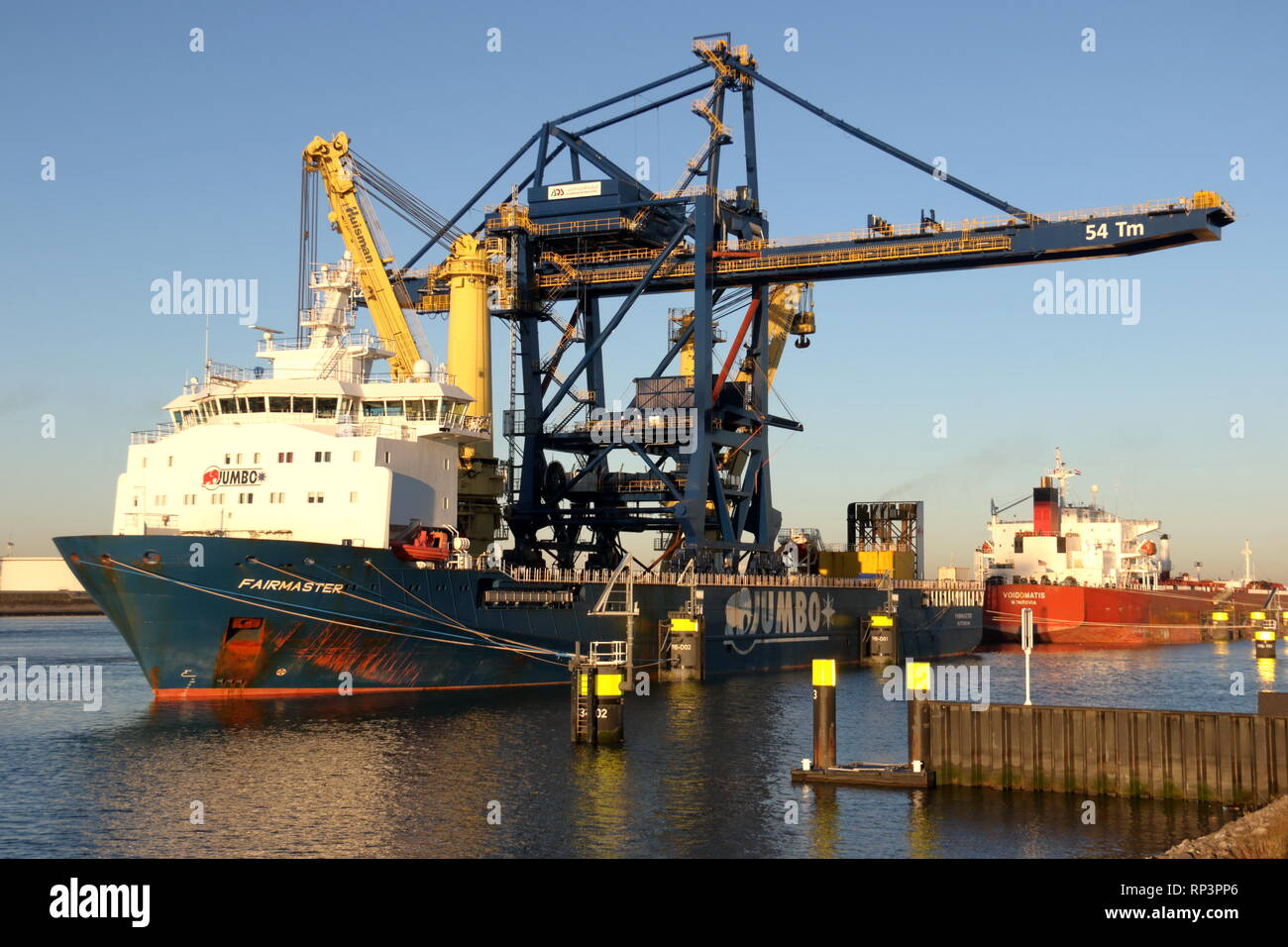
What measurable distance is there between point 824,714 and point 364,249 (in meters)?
34.9

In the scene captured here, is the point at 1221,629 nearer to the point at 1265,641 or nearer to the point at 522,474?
the point at 1265,641

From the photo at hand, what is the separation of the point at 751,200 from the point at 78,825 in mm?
43777

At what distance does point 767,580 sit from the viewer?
2283 inches

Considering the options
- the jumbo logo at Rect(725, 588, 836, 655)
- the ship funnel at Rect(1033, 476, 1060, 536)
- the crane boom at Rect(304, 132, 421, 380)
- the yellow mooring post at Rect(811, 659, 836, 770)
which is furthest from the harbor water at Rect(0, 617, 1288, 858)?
the ship funnel at Rect(1033, 476, 1060, 536)

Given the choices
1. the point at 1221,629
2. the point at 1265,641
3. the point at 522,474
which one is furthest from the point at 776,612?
the point at 1221,629

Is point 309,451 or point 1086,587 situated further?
point 1086,587

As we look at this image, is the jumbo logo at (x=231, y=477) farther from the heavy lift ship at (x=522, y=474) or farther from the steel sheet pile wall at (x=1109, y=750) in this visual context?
the steel sheet pile wall at (x=1109, y=750)

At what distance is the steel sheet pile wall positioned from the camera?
79.7 feet

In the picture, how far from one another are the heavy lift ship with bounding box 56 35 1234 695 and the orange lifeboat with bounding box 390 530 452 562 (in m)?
0.10

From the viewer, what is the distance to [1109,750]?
25.3 meters

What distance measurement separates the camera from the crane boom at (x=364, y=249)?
2084 inches

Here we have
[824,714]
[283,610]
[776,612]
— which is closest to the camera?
[824,714]
